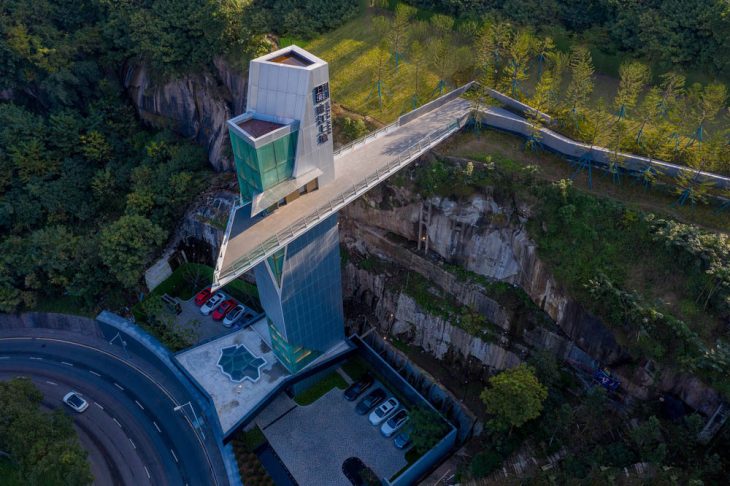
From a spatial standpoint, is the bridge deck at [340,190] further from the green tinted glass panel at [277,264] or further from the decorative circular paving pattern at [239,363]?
the decorative circular paving pattern at [239,363]

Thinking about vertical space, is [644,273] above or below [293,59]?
below

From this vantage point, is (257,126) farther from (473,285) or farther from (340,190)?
(473,285)

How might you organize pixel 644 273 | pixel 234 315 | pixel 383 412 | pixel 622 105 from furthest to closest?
pixel 234 315 → pixel 383 412 → pixel 622 105 → pixel 644 273

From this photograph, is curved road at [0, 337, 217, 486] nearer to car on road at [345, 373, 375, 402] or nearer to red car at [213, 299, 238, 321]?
red car at [213, 299, 238, 321]

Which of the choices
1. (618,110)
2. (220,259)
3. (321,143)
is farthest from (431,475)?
(618,110)

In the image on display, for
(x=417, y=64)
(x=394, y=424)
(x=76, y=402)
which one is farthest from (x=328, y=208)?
(x=76, y=402)
